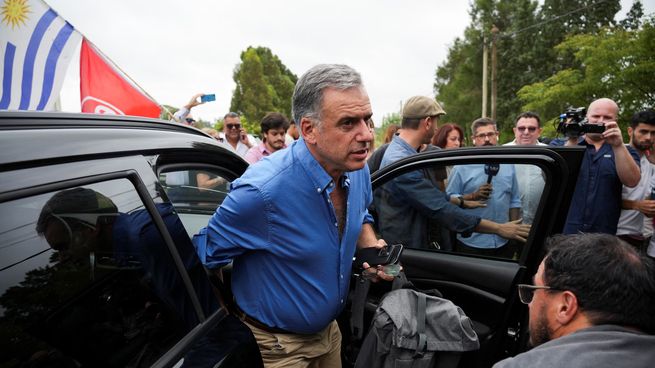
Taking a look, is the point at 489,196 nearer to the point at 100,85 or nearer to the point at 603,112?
the point at 603,112

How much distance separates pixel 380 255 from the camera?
1.80m

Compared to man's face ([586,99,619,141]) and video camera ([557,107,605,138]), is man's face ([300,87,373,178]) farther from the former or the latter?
man's face ([586,99,619,141])

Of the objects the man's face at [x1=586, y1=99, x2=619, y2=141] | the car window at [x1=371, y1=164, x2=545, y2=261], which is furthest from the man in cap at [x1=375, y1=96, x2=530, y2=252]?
the man's face at [x1=586, y1=99, x2=619, y2=141]

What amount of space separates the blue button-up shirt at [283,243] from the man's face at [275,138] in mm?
3580

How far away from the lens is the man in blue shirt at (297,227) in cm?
149

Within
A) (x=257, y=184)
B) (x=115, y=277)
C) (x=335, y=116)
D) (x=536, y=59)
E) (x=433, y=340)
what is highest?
(x=536, y=59)

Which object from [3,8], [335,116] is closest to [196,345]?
[335,116]

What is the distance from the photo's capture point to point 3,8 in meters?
2.55

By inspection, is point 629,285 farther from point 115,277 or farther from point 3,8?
point 3,8

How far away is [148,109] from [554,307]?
355cm

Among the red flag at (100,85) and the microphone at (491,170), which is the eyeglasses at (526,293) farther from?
the red flag at (100,85)

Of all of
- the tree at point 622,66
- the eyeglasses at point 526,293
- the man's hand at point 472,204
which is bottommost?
the eyeglasses at point 526,293

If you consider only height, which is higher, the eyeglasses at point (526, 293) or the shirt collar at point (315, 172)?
the shirt collar at point (315, 172)

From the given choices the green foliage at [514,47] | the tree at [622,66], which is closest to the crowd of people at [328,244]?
the tree at [622,66]
